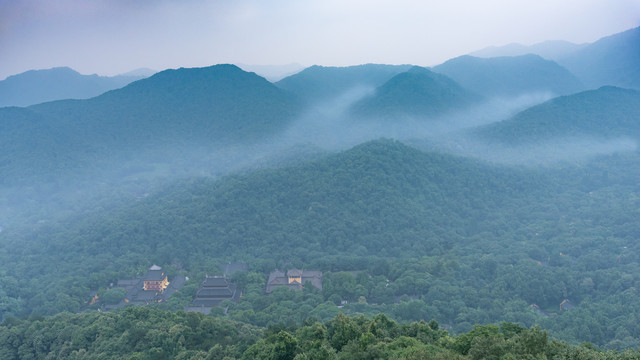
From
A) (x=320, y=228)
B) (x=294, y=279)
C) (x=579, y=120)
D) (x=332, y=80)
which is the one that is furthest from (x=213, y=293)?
(x=332, y=80)

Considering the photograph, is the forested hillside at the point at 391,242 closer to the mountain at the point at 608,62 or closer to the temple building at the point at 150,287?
the temple building at the point at 150,287

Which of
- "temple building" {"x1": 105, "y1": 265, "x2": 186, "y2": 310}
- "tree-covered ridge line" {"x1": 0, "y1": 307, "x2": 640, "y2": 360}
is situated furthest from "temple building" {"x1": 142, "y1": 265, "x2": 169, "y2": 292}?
"tree-covered ridge line" {"x1": 0, "y1": 307, "x2": 640, "y2": 360}

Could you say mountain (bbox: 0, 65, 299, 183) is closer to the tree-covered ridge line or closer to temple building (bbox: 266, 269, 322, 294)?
temple building (bbox: 266, 269, 322, 294)

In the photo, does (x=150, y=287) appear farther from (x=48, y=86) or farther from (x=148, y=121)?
(x=48, y=86)

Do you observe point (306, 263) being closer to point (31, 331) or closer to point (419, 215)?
point (419, 215)

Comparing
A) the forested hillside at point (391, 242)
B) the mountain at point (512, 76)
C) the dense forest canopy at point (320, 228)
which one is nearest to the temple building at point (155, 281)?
the dense forest canopy at point (320, 228)
